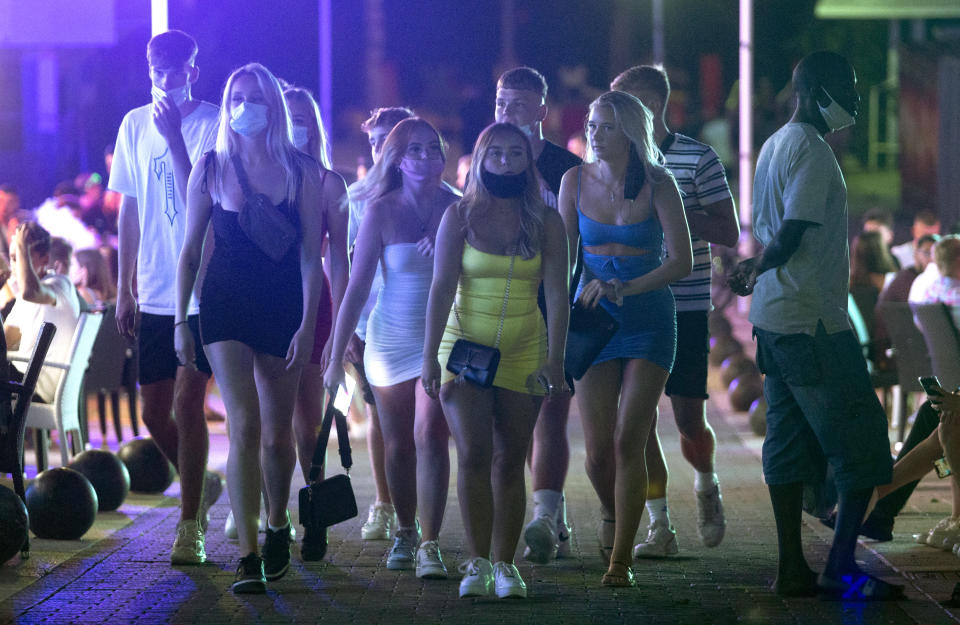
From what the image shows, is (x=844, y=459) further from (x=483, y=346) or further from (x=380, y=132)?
(x=380, y=132)

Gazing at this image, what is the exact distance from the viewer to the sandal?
678 centimetres

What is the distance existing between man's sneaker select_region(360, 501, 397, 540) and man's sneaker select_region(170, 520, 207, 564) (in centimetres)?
109

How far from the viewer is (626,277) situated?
271 inches

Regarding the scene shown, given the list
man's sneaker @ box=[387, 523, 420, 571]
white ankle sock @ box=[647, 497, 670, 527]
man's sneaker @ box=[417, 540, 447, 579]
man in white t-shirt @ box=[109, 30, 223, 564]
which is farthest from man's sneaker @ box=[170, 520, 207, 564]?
white ankle sock @ box=[647, 497, 670, 527]

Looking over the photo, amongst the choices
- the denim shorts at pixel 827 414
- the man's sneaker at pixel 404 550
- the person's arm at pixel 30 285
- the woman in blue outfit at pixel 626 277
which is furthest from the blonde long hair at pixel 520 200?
the person's arm at pixel 30 285

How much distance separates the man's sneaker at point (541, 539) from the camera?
7.43 m

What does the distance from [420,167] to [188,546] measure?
200 cm

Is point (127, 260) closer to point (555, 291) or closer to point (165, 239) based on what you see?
point (165, 239)

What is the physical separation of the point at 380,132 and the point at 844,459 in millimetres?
2908

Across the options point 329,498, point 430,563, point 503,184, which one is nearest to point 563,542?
Answer: point 430,563

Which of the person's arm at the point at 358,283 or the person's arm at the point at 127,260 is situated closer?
the person's arm at the point at 358,283

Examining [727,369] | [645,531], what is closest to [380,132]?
[645,531]

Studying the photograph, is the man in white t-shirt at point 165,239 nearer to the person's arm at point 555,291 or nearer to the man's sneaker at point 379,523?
the man's sneaker at point 379,523

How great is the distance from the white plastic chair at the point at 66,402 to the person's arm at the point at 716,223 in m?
4.31
